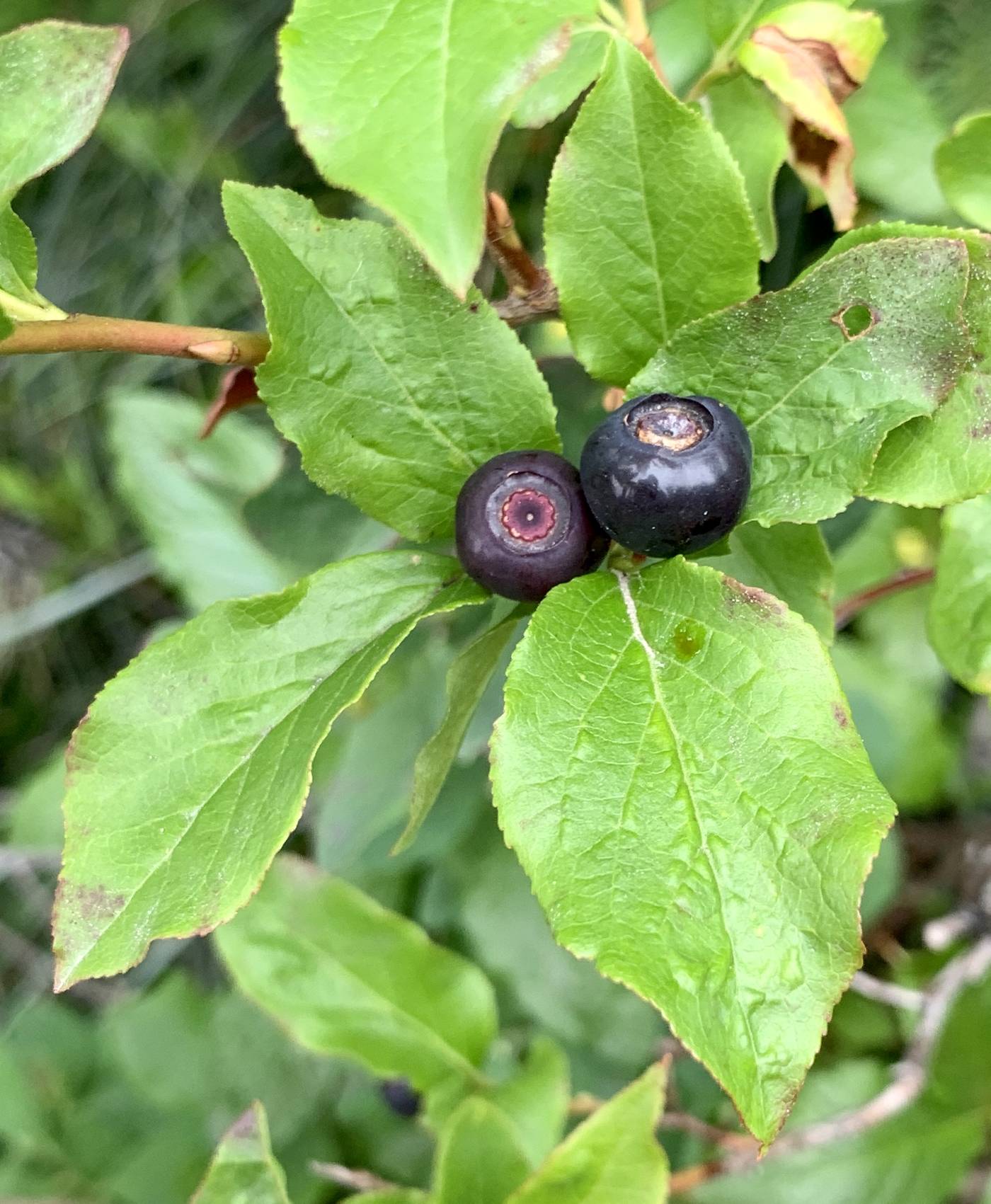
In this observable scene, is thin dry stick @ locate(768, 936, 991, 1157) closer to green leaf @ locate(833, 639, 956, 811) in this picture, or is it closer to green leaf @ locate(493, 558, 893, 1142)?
green leaf @ locate(833, 639, 956, 811)

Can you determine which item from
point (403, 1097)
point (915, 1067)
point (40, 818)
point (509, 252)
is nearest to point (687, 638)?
point (509, 252)

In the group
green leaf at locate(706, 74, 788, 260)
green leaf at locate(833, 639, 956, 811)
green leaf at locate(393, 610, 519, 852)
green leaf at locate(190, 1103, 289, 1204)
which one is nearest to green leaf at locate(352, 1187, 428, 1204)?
green leaf at locate(190, 1103, 289, 1204)

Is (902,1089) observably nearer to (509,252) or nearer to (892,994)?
(892,994)

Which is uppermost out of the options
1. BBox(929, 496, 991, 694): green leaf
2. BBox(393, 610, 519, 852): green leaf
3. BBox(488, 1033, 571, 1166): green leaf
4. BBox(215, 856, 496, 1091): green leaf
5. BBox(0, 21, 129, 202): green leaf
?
BBox(0, 21, 129, 202): green leaf

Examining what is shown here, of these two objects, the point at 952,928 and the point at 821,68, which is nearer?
the point at 821,68

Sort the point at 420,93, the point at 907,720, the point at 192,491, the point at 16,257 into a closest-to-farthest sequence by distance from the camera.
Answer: the point at 420,93 < the point at 16,257 < the point at 192,491 < the point at 907,720

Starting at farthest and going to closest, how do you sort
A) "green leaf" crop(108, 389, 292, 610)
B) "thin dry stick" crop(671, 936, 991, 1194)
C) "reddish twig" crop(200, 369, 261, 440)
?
"green leaf" crop(108, 389, 292, 610), "thin dry stick" crop(671, 936, 991, 1194), "reddish twig" crop(200, 369, 261, 440)
